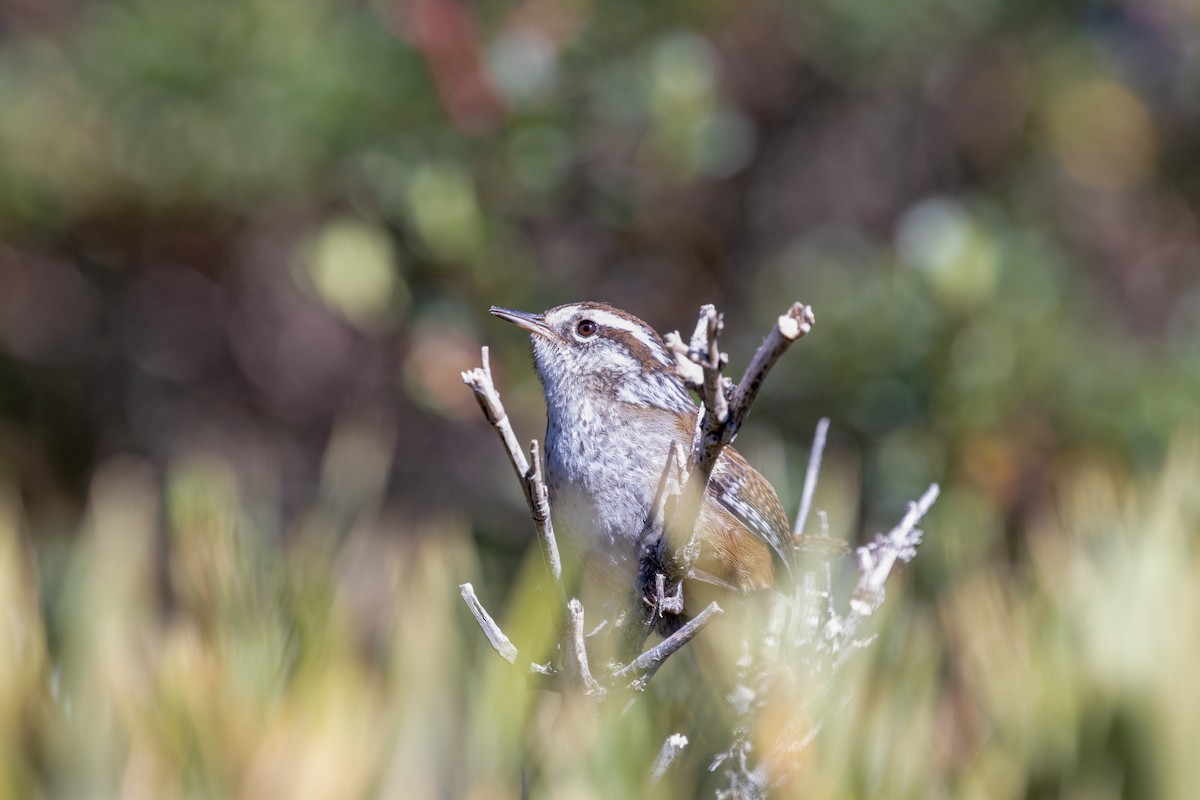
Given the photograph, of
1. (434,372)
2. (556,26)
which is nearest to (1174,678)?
(434,372)

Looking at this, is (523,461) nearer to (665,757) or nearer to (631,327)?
(665,757)

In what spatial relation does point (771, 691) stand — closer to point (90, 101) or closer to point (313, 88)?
point (313, 88)

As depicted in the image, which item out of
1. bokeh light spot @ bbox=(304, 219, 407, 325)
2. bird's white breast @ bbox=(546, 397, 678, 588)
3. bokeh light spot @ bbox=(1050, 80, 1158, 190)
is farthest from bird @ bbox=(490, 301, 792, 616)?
bokeh light spot @ bbox=(1050, 80, 1158, 190)

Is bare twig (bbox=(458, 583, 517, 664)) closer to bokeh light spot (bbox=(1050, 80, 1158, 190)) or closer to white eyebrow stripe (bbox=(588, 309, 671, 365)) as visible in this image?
white eyebrow stripe (bbox=(588, 309, 671, 365))

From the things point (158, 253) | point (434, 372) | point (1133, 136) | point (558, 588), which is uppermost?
point (1133, 136)

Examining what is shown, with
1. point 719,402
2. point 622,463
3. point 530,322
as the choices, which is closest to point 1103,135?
point 530,322

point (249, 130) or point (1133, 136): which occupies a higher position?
point (1133, 136)

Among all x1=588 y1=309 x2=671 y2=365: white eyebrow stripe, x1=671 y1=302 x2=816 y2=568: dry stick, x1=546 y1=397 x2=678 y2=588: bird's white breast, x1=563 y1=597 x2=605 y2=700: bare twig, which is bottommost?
x1=563 y1=597 x2=605 y2=700: bare twig

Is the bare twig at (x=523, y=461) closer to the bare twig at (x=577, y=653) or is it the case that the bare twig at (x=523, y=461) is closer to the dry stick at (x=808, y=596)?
the bare twig at (x=577, y=653)
